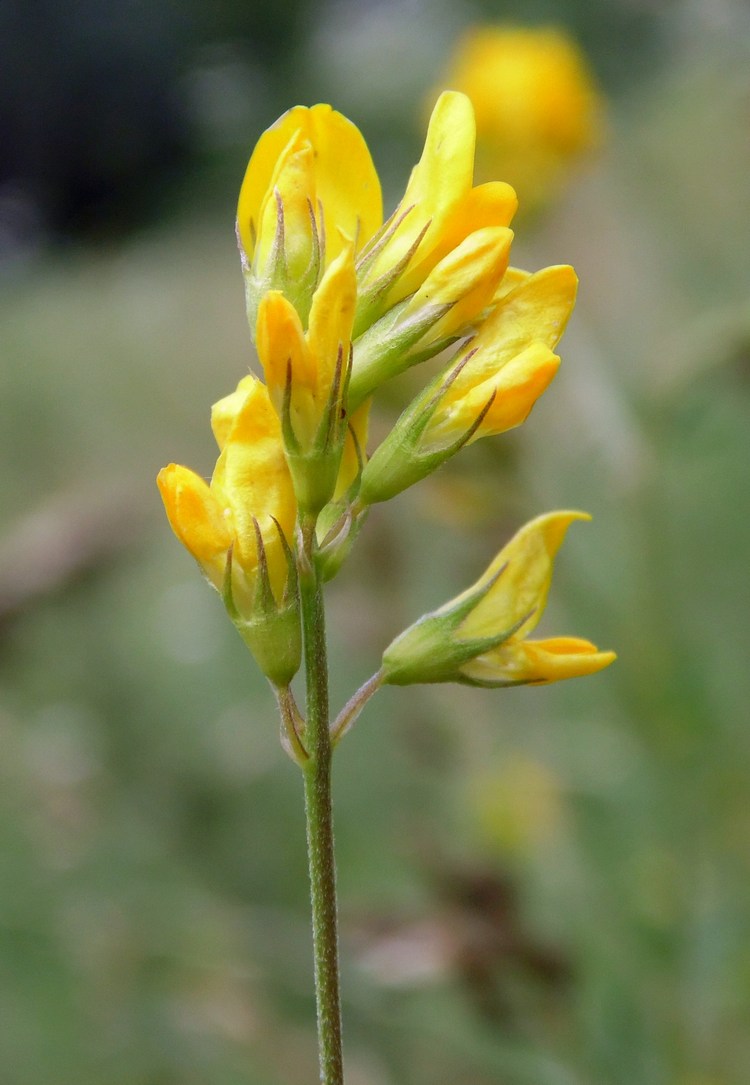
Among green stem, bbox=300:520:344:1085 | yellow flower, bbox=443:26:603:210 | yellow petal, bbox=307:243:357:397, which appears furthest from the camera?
yellow flower, bbox=443:26:603:210

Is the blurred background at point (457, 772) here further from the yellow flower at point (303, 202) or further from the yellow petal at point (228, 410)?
the yellow petal at point (228, 410)

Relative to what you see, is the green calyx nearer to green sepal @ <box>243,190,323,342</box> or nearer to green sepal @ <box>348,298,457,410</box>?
green sepal @ <box>348,298,457,410</box>

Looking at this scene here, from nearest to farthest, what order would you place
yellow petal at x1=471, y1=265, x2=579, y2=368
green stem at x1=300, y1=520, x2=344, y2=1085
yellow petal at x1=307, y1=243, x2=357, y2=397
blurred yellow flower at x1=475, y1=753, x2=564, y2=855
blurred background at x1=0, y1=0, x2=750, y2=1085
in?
1. green stem at x1=300, y1=520, x2=344, y2=1085
2. yellow petal at x1=307, y1=243, x2=357, y2=397
3. yellow petal at x1=471, y1=265, x2=579, y2=368
4. blurred background at x1=0, y1=0, x2=750, y2=1085
5. blurred yellow flower at x1=475, y1=753, x2=564, y2=855

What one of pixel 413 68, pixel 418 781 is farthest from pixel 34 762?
pixel 413 68

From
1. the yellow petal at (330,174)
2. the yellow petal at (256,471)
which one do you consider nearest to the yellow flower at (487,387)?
the yellow petal at (256,471)

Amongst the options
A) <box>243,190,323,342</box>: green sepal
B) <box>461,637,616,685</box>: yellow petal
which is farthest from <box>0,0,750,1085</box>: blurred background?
<box>243,190,323,342</box>: green sepal

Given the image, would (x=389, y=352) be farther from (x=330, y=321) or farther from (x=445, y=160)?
(x=445, y=160)

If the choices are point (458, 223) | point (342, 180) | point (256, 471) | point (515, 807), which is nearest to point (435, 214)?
point (458, 223)
